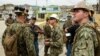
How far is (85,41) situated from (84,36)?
7cm

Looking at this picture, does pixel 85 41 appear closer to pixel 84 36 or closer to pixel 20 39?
pixel 84 36

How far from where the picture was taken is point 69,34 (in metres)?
8.17

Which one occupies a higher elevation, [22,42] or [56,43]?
[22,42]

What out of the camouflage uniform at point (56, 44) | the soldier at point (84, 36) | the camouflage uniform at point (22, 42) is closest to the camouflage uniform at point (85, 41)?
the soldier at point (84, 36)

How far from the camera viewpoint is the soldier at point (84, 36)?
497 cm

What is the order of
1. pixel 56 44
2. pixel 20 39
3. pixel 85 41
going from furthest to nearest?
pixel 56 44 < pixel 20 39 < pixel 85 41

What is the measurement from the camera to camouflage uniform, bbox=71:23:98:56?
16.3 ft

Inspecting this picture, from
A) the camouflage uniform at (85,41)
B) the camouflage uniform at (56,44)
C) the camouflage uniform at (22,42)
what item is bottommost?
the camouflage uniform at (56,44)

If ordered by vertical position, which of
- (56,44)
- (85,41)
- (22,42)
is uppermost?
(85,41)

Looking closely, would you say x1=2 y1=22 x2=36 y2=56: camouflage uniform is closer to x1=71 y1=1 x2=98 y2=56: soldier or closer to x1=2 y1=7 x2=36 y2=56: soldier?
x1=2 y1=7 x2=36 y2=56: soldier

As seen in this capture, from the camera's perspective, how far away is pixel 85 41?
498 cm

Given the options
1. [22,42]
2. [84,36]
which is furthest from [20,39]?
[84,36]

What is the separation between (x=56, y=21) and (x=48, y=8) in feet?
93.6

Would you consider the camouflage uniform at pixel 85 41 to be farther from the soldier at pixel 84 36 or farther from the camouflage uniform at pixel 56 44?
the camouflage uniform at pixel 56 44
